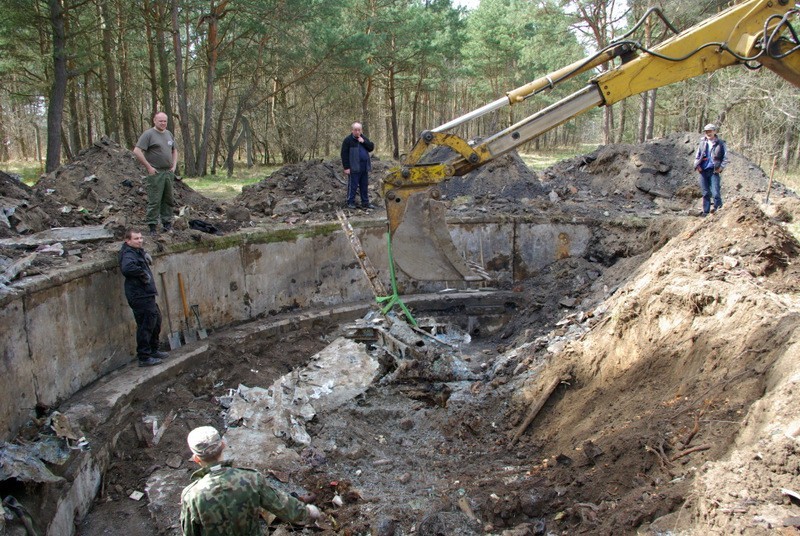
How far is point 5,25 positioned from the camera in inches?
566

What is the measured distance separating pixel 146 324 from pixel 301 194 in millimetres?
5635

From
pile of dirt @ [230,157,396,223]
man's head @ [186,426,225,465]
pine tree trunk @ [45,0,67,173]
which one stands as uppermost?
pine tree trunk @ [45,0,67,173]

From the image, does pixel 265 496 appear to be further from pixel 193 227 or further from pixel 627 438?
pixel 193 227

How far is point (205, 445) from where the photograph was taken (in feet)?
10.4

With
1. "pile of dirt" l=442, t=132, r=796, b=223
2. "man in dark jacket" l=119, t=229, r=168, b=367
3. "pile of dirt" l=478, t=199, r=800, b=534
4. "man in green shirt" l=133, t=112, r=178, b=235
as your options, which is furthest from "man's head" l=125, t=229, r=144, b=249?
"pile of dirt" l=442, t=132, r=796, b=223

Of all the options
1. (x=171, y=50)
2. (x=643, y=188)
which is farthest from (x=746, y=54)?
(x=171, y=50)

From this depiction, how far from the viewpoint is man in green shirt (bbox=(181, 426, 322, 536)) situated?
3098 mm

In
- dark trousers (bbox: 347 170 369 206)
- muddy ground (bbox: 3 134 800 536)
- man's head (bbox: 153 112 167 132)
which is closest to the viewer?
muddy ground (bbox: 3 134 800 536)

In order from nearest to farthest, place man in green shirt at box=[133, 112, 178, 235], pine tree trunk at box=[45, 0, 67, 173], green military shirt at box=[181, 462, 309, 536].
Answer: green military shirt at box=[181, 462, 309, 536] < man in green shirt at box=[133, 112, 178, 235] < pine tree trunk at box=[45, 0, 67, 173]

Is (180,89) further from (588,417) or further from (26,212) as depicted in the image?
(588,417)

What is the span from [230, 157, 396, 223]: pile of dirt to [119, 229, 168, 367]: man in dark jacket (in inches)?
153

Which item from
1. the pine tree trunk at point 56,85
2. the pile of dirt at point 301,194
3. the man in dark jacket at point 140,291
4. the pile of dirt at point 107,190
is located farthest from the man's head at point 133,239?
the pine tree trunk at point 56,85

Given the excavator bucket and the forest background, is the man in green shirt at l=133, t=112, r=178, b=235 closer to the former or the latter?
the excavator bucket

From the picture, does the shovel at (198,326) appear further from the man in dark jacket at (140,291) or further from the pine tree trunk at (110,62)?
the pine tree trunk at (110,62)
